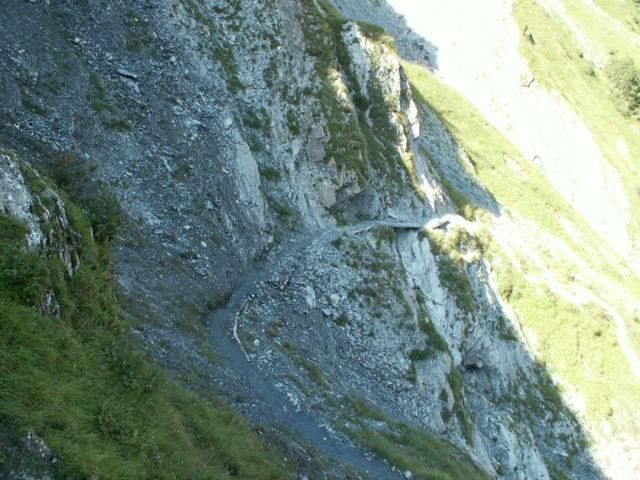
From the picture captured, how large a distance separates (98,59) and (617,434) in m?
53.1

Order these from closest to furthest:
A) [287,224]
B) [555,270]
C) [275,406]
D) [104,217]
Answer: [104,217], [275,406], [287,224], [555,270]

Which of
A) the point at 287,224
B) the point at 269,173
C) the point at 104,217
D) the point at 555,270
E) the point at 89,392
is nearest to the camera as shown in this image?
the point at 89,392

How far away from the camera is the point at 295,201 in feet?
129

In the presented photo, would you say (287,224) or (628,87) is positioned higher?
(628,87)

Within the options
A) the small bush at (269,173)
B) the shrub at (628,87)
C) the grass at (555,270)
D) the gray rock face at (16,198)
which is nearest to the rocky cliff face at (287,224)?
the gray rock face at (16,198)

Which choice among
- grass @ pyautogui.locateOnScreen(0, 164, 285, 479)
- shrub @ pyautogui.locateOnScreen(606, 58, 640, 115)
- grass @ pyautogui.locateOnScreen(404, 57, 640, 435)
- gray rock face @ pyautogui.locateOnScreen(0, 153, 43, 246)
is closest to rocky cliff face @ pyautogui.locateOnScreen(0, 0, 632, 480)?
gray rock face @ pyautogui.locateOnScreen(0, 153, 43, 246)

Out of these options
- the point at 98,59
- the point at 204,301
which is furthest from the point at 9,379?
the point at 98,59

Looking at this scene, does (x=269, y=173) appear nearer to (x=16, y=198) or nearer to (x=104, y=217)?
(x=104, y=217)

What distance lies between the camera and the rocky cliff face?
2225 centimetres

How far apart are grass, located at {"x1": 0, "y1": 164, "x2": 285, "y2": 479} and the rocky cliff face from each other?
132 centimetres

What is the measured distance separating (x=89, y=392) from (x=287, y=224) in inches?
1045

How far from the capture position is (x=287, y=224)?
3728cm

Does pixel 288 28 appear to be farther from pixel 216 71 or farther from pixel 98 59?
pixel 98 59

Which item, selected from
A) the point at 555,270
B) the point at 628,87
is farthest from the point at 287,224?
the point at 628,87
